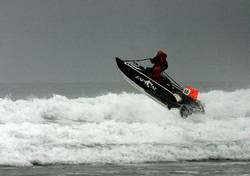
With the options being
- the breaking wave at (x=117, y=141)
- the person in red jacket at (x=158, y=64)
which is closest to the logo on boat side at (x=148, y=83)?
Answer: the person in red jacket at (x=158, y=64)

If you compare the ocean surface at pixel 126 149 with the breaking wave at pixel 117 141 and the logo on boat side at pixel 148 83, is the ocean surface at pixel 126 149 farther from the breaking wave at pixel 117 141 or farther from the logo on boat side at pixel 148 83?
the logo on boat side at pixel 148 83

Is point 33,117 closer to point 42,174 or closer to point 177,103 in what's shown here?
point 177,103

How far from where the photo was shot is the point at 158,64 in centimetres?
2014

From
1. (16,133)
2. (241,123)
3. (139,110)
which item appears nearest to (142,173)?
(16,133)

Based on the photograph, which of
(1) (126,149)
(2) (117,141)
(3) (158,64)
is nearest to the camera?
(1) (126,149)

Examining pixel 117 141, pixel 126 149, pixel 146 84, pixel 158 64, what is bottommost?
pixel 126 149

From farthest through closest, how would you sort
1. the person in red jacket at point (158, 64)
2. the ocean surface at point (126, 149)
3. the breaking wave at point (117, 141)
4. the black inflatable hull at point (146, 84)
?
the black inflatable hull at point (146, 84), the person in red jacket at point (158, 64), the breaking wave at point (117, 141), the ocean surface at point (126, 149)

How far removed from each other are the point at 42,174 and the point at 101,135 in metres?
3.81

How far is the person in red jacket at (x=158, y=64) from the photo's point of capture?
20.0 metres

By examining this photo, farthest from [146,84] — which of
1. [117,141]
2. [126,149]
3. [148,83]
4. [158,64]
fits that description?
[126,149]

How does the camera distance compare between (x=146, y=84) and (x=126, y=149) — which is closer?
(x=126, y=149)

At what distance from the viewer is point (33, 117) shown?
67.8 feet

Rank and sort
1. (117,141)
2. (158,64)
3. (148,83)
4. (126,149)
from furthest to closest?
(148,83) → (158,64) → (117,141) → (126,149)

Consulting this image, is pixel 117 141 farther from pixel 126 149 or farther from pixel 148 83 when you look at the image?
pixel 148 83
